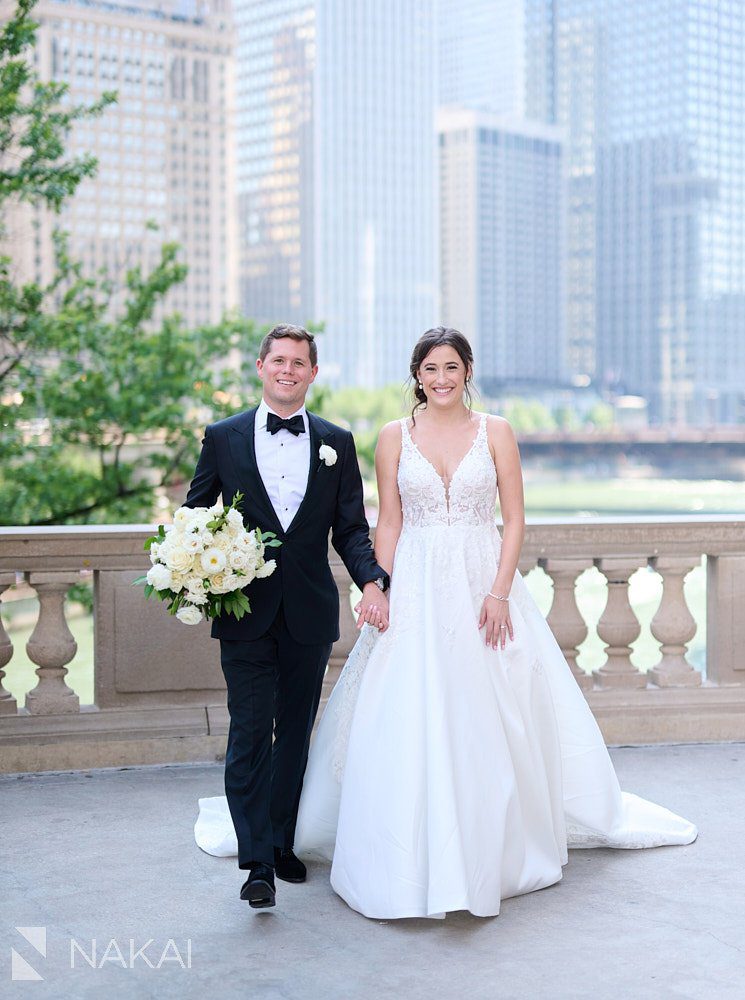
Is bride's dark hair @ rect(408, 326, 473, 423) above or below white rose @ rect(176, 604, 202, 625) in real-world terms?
above

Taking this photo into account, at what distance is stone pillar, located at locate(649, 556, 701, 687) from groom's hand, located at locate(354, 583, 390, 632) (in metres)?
2.05

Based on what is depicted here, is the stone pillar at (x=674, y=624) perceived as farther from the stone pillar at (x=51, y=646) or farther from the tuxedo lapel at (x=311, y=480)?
the stone pillar at (x=51, y=646)

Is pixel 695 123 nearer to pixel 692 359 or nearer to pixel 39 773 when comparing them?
pixel 692 359

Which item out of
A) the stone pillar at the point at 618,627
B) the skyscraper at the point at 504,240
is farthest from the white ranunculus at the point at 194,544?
the skyscraper at the point at 504,240

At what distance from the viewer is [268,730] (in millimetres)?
3742

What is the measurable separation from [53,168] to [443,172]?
5037 inches

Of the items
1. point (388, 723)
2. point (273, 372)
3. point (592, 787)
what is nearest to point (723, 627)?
point (592, 787)

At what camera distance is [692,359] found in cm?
12138

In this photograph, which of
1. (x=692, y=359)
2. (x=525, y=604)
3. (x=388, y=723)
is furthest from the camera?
(x=692, y=359)

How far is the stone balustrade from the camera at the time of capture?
516cm

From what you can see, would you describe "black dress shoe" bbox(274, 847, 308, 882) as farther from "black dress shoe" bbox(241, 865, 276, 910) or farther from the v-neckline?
the v-neckline

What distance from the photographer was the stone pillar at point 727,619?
18.3 ft

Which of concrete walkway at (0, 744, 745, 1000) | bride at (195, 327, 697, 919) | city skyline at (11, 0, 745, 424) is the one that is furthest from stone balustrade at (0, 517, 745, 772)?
city skyline at (11, 0, 745, 424)

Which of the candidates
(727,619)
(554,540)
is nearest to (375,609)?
(554,540)
